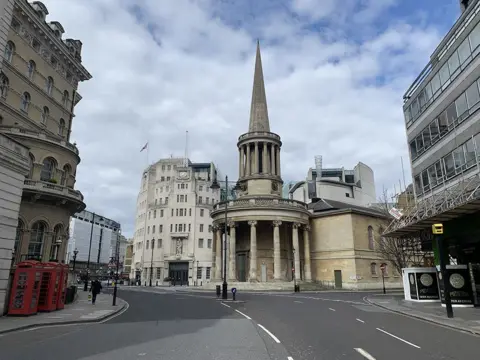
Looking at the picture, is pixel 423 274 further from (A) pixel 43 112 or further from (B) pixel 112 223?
(B) pixel 112 223

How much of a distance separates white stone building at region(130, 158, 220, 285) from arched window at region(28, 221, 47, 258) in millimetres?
49055

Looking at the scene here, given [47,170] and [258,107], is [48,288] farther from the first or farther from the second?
[258,107]

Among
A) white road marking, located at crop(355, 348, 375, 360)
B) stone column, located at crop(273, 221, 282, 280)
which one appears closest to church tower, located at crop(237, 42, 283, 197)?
stone column, located at crop(273, 221, 282, 280)

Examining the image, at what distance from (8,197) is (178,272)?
6346cm

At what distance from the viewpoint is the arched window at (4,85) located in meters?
27.6

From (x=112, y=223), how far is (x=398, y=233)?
125480mm

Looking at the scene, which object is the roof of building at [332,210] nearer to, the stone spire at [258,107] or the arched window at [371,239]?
the arched window at [371,239]

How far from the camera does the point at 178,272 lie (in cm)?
7806

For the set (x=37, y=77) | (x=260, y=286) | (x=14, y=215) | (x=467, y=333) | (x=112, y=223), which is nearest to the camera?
(x=467, y=333)

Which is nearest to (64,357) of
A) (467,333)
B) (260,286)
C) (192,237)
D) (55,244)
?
(467,333)

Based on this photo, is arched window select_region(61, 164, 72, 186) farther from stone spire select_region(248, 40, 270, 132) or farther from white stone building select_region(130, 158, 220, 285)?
white stone building select_region(130, 158, 220, 285)

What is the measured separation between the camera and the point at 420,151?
27359mm

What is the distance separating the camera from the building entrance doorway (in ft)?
254

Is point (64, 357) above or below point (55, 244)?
below
